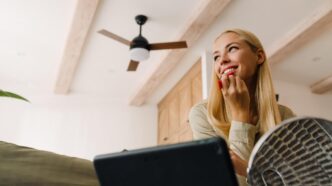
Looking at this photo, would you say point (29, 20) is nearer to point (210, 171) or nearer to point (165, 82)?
point (165, 82)

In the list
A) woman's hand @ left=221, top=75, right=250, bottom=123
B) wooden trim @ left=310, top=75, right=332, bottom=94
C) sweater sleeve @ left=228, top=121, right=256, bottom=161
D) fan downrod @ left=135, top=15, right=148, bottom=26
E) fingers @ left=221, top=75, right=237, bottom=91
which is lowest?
sweater sleeve @ left=228, top=121, right=256, bottom=161

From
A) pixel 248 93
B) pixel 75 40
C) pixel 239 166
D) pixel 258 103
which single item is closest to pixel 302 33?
pixel 75 40

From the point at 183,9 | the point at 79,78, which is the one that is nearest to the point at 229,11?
the point at 183,9

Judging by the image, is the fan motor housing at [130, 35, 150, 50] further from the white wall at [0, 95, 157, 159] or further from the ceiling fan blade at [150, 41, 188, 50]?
the white wall at [0, 95, 157, 159]

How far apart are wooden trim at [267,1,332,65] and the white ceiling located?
6 centimetres

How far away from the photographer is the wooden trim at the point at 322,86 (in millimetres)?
4159

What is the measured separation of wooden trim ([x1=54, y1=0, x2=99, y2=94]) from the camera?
290 centimetres

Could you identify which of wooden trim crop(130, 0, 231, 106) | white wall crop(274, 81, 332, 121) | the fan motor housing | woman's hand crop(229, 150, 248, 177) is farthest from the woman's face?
white wall crop(274, 81, 332, 121)

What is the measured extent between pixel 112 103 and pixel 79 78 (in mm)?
814

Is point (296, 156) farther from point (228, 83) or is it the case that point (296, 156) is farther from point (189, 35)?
point (189, 35)

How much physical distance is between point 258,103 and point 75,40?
2.82 meters

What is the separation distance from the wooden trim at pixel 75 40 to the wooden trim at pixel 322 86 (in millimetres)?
2823

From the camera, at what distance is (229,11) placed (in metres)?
2.96

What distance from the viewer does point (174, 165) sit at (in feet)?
1.05
